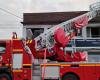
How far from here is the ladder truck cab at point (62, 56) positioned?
23.2 meters

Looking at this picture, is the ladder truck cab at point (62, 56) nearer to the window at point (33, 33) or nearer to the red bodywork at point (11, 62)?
the window at point (33, 33)

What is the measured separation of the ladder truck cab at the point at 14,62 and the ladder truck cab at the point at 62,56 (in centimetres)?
97

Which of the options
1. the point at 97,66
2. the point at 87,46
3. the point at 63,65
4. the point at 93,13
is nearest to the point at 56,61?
the point at 63,65

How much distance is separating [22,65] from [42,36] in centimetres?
298

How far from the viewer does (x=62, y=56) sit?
2469 cm

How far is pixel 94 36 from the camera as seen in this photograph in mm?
50062

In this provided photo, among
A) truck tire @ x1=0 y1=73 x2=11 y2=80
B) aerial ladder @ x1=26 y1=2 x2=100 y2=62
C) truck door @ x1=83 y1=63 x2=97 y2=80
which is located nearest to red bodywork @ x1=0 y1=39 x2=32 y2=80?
truck tire @ x1=0 y1=73 x2=11 y2=80

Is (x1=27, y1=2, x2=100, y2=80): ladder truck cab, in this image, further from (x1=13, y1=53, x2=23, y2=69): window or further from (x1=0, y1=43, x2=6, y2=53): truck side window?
(x1=0, y1=43, x2=6, y2=53): truck side window

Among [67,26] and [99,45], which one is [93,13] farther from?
[99,45]

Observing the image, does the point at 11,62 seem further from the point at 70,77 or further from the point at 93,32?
the point at 93,32

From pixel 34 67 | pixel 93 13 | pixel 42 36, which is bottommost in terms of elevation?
pixel 34 67

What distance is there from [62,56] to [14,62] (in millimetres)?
3275

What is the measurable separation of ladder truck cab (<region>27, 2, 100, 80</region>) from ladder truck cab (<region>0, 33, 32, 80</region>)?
0.97m

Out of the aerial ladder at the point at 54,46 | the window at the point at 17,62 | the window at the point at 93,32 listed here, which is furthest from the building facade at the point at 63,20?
the window at the point at 17,62
